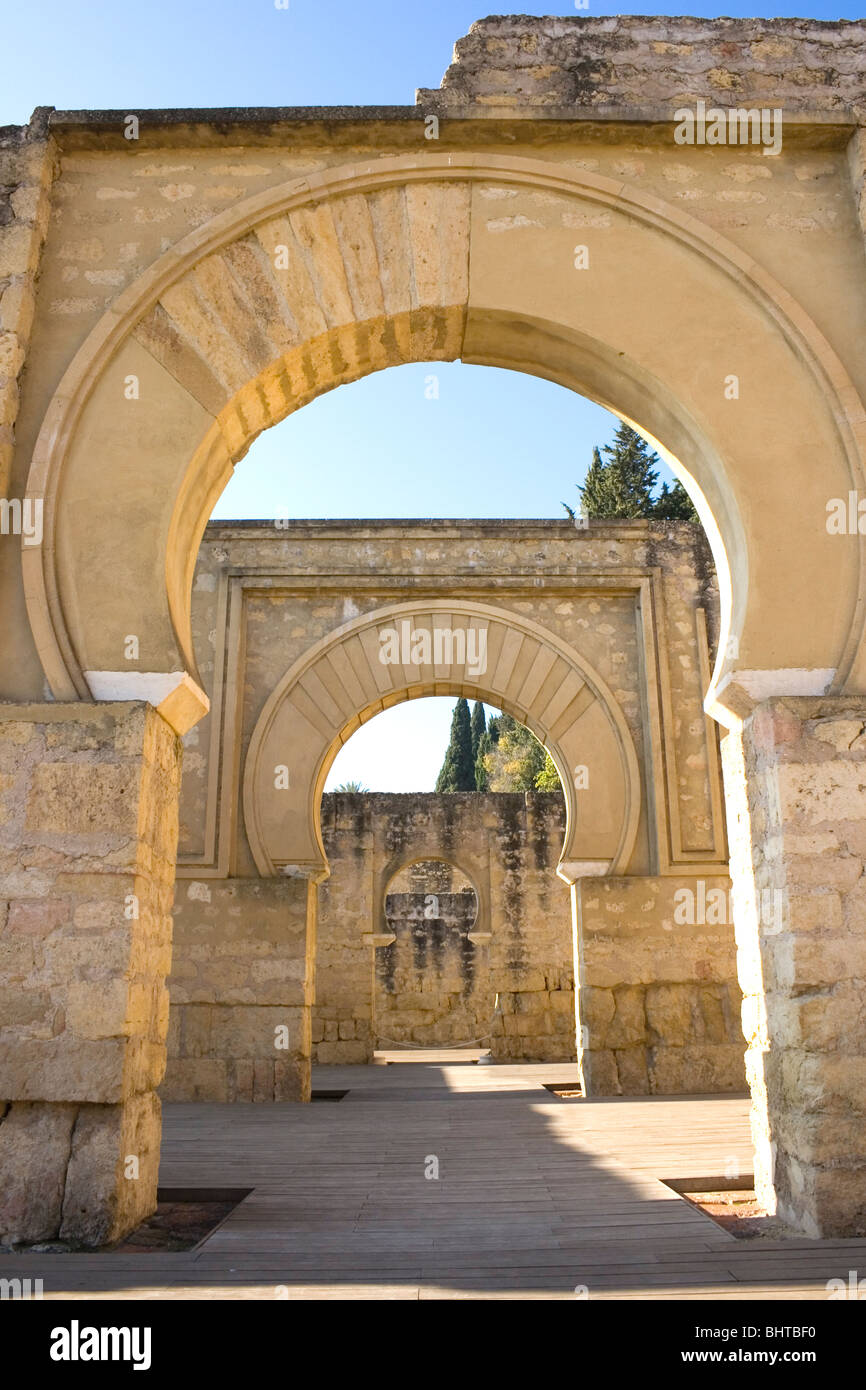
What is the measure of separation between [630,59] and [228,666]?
17.6ft

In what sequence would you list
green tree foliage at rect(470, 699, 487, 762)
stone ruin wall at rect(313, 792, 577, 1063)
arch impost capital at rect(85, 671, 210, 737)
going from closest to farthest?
arch impost capital at rect(85, 671, 210, 737), stone ruin wall at rect(313, 792, 577, 1063), green tree foliage at rect(470, 699, 487, 762)

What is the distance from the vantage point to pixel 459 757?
2789cm

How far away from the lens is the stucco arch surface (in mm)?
3816

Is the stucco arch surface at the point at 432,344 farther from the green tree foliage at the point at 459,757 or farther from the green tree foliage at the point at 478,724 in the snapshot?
the green tree foliage at the point at 478,724

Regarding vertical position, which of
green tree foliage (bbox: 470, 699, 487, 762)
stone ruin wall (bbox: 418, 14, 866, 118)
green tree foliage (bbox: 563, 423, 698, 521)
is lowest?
stone ruin wall (bbox: 418, 14, 866, 118)

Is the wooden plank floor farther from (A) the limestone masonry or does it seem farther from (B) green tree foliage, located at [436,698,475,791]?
(B) green tree foliage, located at [436,698,475,791]

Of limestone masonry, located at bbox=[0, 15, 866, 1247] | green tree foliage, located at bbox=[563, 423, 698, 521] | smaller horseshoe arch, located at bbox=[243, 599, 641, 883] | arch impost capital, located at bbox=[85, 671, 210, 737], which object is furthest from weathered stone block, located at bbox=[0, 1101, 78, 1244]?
green tree foliage, located at bbox=[563, 423, 698, 521]

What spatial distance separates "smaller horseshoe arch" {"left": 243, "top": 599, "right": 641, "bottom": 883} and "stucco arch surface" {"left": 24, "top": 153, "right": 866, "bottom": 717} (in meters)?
4.14

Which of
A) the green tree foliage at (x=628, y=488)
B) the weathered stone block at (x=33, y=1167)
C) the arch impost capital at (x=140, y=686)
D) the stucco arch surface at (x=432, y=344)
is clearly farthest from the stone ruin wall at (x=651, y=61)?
the green tree foliage at (x=628, y=488)

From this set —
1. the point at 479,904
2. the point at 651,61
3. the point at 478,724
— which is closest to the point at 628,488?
the point at 478,724

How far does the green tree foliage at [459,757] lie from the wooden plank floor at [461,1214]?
20802 mm

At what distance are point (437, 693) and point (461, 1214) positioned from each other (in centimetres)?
574
